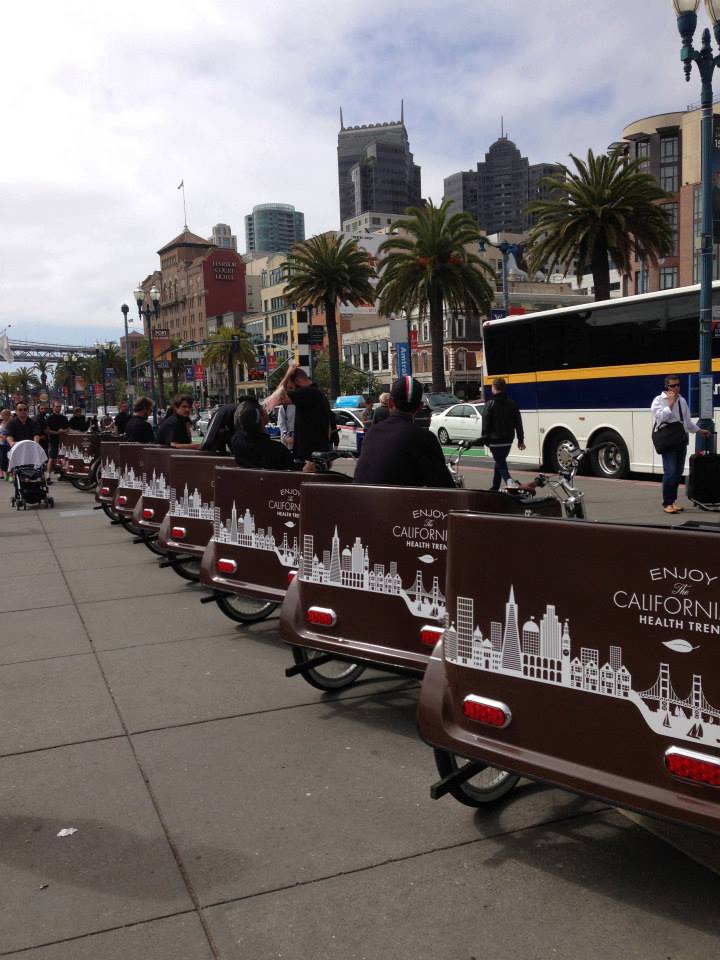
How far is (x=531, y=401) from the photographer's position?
67.9ft

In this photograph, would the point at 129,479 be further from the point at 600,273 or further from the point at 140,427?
the point at 600,273

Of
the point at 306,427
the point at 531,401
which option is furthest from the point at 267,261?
the point at 306,427

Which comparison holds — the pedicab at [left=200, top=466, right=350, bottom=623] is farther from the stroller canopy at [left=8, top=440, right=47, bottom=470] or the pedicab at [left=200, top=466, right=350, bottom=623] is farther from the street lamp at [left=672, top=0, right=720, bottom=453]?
the stroller canopy at [left=8, top=440, right=47, bottom=470]

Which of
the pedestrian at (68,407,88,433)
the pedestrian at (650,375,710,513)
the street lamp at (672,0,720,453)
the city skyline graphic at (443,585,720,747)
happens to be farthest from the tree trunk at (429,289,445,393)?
the city skyline graphic at (443,585,720,747)

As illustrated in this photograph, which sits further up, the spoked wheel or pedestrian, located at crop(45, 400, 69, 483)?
pedestrian, located at crop(45, 400, 69, 483)

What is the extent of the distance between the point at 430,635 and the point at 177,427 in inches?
287

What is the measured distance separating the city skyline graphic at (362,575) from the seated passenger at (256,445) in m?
2.56

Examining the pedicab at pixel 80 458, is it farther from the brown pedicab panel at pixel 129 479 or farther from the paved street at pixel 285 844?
the paved street at pixel 285 844

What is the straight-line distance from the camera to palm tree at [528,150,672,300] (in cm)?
3272

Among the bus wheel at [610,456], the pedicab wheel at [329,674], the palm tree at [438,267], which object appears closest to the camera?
the pedicab wheel at [329,674]

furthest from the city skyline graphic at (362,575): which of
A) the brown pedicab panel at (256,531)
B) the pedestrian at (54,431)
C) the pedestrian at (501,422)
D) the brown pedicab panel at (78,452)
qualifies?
the pedestrian at (54,431)

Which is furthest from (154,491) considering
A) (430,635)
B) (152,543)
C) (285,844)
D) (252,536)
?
(285,844)

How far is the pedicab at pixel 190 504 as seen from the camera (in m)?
7.89

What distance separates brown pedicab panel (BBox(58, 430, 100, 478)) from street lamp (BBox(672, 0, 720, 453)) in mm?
12067
